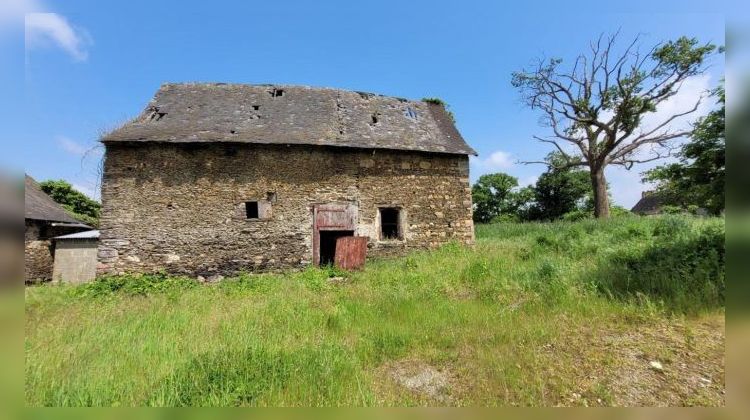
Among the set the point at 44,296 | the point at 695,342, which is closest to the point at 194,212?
the point at 44,296

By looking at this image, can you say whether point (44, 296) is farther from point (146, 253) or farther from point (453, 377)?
point (453, 377)

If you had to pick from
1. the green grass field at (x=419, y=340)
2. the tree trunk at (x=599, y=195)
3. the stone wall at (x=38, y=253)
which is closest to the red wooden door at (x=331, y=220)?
the green grass field at (x=419, y=340)

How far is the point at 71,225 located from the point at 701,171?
22.5 meters

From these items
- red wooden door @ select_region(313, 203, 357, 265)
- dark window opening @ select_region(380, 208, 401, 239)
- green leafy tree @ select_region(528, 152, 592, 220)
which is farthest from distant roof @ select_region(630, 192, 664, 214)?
red wooden door @ select_region(313, 203, 357, 265)

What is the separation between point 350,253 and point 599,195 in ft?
53.8

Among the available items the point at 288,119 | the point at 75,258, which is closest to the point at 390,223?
the point at 288,119

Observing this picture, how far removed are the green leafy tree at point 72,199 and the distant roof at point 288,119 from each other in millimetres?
16380

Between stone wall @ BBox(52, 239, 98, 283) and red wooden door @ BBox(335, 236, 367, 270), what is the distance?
35.2 ft

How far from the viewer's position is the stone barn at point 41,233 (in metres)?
13.3

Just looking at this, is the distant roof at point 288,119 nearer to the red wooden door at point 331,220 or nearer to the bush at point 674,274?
the red wooden door at point 331,220

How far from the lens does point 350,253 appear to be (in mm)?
10492

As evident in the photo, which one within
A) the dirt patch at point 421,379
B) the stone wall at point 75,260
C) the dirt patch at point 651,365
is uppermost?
the stone wall at point 75,260

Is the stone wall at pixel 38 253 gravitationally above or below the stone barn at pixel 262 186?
below
